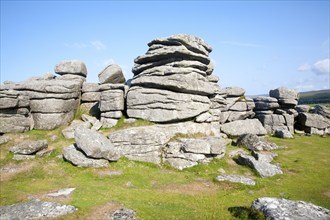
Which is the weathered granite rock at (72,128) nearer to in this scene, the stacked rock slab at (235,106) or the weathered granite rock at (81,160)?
the weathered granite rock at (81,160)

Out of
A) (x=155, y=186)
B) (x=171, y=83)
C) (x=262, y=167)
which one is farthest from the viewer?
(x=171, y=83)

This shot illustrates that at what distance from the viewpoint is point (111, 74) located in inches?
1955

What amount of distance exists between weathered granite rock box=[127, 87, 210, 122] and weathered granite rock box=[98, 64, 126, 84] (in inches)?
399

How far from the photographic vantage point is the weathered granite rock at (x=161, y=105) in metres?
39.5

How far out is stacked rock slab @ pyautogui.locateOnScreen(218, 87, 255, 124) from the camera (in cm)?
5922

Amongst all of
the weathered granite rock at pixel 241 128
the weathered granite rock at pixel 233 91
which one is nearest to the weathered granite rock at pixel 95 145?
the weathered granite rock at pixel 241 128

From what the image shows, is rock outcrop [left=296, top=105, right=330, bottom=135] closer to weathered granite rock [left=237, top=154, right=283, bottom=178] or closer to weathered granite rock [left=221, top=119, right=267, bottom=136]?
weathered granite rock [left=221, top=119, right=267, bottom=136]

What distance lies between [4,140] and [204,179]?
29208 mm

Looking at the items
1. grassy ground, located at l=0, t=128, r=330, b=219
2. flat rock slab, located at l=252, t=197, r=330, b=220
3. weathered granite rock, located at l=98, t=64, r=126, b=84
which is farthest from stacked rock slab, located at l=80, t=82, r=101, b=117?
flat rock slab, located at l=252, t=197, r=330, b=220

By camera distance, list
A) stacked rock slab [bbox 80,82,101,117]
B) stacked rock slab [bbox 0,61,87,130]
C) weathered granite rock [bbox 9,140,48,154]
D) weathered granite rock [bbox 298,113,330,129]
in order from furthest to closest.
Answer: weathered granite rock [bbox 298,113,330,129] → stacked rock slab [bbox 80,82,101,117] → stacked rock slab [bbox 0,61,87,130] → weathered granite rock [bbox 9,140,48,154]

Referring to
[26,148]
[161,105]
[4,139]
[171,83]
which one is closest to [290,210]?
[161,105]

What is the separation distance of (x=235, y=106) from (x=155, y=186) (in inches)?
1563

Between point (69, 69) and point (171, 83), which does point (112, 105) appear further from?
point (69, 69)

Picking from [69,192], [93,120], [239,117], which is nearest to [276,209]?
[69,192]
